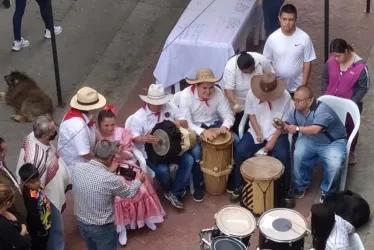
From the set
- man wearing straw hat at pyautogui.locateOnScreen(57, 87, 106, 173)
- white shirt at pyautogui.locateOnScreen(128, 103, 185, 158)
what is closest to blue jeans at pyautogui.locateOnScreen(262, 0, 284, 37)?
white shirt at pyautogui.locateOnScreen(128, 103, 185, 158)

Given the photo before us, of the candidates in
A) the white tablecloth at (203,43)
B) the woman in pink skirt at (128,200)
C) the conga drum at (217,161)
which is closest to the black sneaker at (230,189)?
the conga drum at (217,161)

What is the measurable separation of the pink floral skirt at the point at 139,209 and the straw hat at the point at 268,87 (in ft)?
4.30

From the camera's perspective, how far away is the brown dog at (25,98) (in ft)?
31.4

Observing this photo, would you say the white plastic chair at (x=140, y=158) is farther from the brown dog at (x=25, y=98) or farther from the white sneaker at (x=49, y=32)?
the white sneaker at (x=49, y=32)

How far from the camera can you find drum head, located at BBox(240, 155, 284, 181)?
789 centimetres

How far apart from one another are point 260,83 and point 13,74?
300 centimetres

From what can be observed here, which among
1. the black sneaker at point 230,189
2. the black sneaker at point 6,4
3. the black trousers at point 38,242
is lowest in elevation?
the black sneaker at point 230,189

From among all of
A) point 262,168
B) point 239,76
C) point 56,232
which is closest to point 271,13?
point 239,76

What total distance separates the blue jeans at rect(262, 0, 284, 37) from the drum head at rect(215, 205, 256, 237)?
3311mm

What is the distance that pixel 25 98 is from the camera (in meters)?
9.65

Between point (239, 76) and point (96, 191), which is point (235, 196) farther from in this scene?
point (96, 191)

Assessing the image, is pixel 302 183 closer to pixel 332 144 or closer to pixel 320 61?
pixel 332 144

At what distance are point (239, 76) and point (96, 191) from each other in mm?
2294

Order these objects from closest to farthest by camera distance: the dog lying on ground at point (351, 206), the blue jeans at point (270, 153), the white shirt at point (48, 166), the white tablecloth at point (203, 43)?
the white shirt at point (48, 166) < the dog lying on ground at point (351, 206) < the blue jeans at point (270, 153) < the white tablecloth at point (203, 43)
